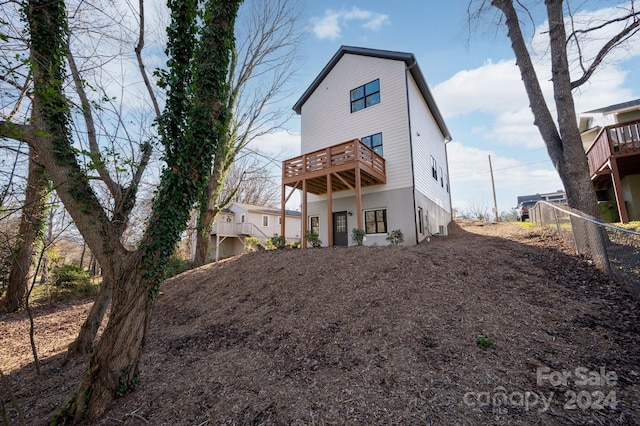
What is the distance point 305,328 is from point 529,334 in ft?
10.6

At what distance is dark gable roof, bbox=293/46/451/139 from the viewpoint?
11.9 meters

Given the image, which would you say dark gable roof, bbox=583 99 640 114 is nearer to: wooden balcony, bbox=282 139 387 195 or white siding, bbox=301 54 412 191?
white siding, bbox=301 54 412 191

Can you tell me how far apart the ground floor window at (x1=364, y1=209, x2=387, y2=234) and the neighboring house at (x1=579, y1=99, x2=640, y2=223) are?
807 centimetres

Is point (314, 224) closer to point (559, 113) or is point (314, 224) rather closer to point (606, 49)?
point (559, 113)

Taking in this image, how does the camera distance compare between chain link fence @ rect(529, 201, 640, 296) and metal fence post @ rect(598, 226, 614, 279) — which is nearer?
chain link fence @ rect(529, 201, 640, 296)

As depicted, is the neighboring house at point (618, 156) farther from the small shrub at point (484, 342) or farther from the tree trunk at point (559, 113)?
the small shrub at point (484, 342)

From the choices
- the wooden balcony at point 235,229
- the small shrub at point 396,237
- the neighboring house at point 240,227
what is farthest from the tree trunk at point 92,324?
the wooden balcony at point 235,229

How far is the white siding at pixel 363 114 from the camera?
11.7 meters

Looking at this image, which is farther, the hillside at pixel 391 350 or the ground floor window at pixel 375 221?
the ground floor window at pixel 375 221

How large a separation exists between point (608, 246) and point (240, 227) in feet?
74.2

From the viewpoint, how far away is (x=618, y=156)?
31.9 feet

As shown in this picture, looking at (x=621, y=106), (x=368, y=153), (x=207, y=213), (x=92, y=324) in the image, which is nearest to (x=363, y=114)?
(x=368, y=153)

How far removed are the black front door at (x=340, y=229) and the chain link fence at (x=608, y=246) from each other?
771cm

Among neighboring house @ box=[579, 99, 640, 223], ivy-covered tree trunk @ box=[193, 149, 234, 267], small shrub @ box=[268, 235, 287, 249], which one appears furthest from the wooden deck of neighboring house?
ivy-covered tree trunk @ box=[193, 149, 234, 267]
